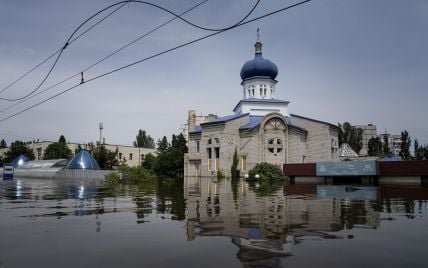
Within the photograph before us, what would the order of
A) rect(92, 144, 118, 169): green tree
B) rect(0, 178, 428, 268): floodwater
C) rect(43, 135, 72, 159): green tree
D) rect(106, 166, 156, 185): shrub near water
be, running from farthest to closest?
rect(43, 135, 72, 159): green tree → rect(92, 144, 118, 169): green tree → rect(106, 166, 156, 185): shrub near water → rect(0, 178, 428, 268): floodwater

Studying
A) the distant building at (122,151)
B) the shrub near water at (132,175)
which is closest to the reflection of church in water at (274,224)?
the shrub near water at (132,175)

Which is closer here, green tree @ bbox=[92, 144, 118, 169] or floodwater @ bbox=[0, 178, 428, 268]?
floodwater @ bbox=[0, 178, 428, 268]

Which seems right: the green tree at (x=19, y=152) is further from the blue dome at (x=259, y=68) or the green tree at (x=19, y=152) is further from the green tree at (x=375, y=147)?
the green tree at (x=375, y=147)

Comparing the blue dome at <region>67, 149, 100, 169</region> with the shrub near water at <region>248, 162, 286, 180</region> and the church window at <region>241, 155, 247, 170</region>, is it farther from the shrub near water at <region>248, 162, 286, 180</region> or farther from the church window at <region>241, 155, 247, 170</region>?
the shrub near water at <region>248, 162, 286, 180</region>

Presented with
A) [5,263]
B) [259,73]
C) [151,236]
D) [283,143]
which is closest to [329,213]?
[151,236]

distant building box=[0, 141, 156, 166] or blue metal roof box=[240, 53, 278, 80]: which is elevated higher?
blue metal roof box=[240, 53, 278, 80]

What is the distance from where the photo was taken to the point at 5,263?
597 cm

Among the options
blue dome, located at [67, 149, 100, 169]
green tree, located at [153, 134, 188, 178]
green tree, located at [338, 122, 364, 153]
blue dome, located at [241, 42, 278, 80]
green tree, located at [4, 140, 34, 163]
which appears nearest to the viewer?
blue dome, located at [67, 149, 100, 169]

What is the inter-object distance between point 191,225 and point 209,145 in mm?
44756

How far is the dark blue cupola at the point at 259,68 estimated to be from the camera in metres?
58.8

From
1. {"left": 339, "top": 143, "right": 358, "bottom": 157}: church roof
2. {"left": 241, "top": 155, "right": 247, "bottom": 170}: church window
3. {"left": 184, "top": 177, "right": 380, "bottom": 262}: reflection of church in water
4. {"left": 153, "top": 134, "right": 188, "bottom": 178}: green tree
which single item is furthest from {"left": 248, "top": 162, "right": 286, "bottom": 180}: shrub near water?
{"left": 184, "top": 177, "right": 380, "bottom": 262}: reflection of church in water

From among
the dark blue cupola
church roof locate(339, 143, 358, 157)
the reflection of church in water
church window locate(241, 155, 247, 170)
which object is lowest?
the reflection of church in water

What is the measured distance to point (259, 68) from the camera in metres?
58.7

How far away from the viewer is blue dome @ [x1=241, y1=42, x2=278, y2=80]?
5878cm
